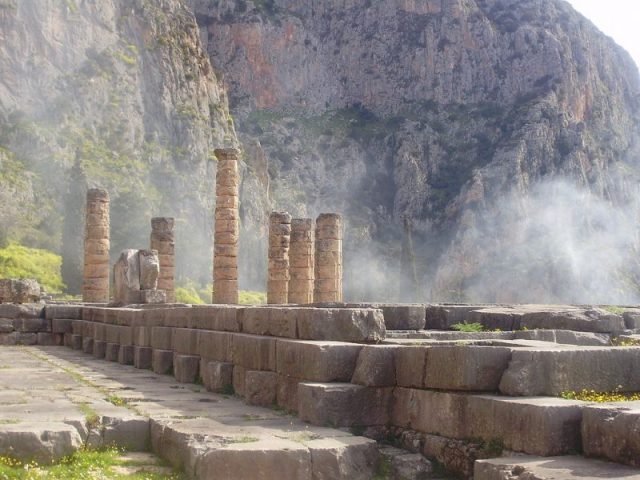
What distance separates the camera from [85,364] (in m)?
17.5

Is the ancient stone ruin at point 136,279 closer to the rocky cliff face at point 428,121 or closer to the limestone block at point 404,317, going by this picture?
the limestone block at point 404,317

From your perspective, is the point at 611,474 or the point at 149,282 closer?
the point at 611,474

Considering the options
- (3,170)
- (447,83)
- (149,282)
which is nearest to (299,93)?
(447,83)

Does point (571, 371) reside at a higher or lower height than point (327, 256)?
lower

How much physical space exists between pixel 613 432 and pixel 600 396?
1.44 meters

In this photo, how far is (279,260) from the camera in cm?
3638

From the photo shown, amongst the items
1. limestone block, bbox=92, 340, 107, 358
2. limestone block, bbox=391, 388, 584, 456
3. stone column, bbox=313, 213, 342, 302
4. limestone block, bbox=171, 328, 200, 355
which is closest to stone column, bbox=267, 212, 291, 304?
stone column, bbox=313, 213, 342, 302

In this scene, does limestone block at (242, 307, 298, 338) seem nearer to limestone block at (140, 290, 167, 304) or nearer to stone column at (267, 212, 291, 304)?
limestone block at (140, 290, 167, 304)

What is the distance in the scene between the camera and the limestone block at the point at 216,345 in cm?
1215

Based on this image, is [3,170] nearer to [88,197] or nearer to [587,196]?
[88,197]

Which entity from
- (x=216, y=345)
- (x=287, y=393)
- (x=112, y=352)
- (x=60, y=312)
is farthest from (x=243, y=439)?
(x=60, y=312)

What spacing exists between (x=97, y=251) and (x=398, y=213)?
2458 inches

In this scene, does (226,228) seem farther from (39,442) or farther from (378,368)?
(39,442)

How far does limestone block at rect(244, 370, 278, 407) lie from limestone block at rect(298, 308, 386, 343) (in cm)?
76
